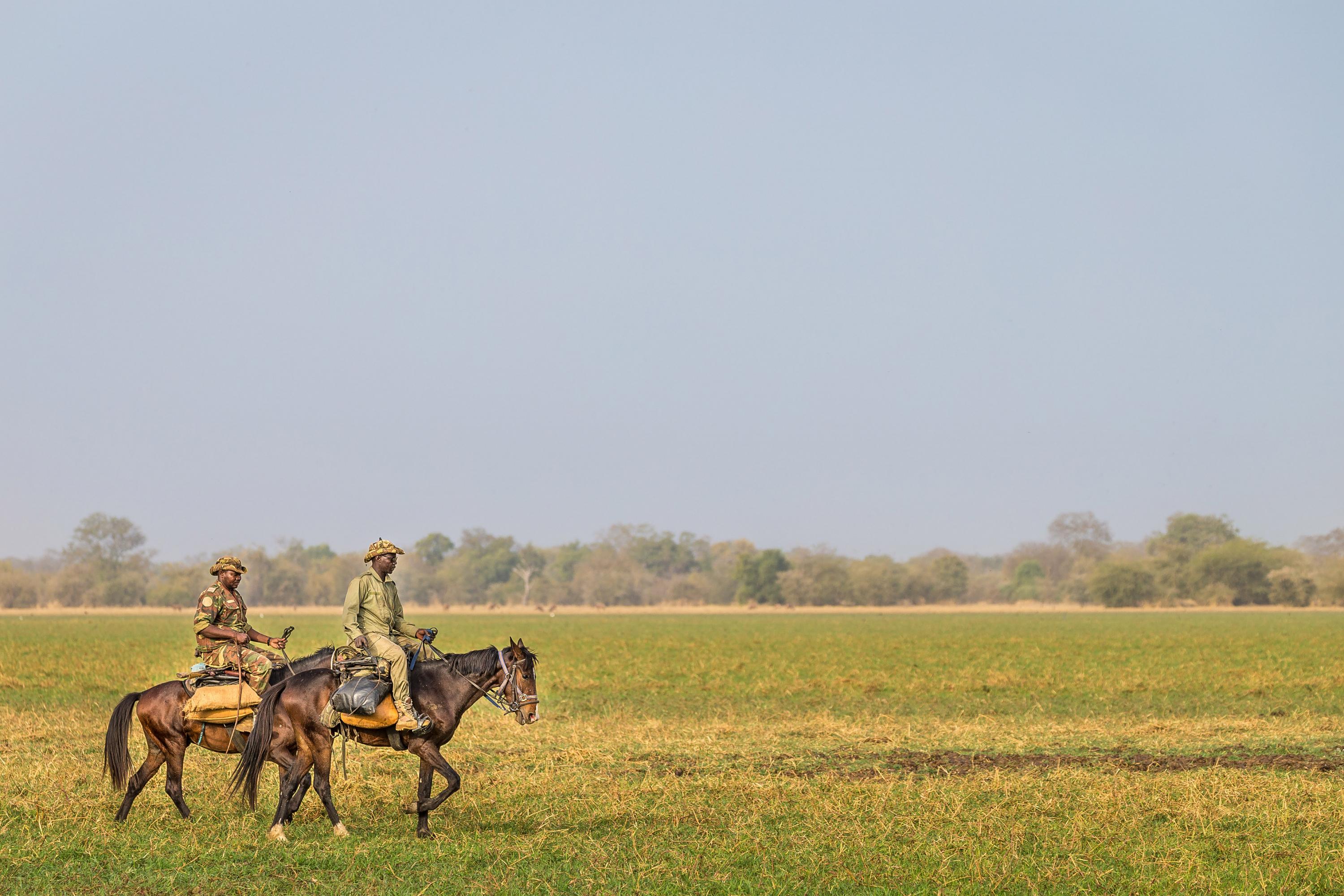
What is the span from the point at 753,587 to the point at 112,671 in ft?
343

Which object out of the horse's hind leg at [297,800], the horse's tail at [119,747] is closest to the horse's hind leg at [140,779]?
the horse's tail at [119,747]

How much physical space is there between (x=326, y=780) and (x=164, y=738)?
5.86 feet

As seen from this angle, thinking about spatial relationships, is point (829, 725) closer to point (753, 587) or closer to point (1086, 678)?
point (1086, 678)

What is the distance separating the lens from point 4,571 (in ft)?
451

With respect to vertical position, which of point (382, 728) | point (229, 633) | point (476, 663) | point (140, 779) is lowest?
point (140, 779)

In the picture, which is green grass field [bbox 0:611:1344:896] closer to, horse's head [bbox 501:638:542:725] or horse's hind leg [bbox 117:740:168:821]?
horse's hind leg [bbox 117:740:168:821]

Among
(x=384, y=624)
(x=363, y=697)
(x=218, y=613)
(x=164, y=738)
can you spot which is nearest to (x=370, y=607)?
(x=384, y=624)

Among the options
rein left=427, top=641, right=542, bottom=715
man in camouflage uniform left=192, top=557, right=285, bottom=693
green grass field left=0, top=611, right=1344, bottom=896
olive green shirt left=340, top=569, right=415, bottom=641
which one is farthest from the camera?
man in camouflage uniform left=192, top=557, right=285, bottom=693

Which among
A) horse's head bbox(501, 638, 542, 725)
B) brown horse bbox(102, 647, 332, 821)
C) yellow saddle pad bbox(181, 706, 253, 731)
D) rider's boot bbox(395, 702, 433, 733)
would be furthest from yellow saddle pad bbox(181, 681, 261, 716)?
horse's head bbox(501, 638, 542, 725)

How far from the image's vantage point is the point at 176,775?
37.9 feet

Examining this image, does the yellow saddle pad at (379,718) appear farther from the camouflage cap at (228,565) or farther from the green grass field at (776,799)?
the camouflage cap at (228,565)

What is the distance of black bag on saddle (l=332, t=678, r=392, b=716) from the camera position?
10805mm

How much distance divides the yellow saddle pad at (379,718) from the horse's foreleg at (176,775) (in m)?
1.85

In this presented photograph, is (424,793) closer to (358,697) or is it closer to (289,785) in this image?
(358,697)
